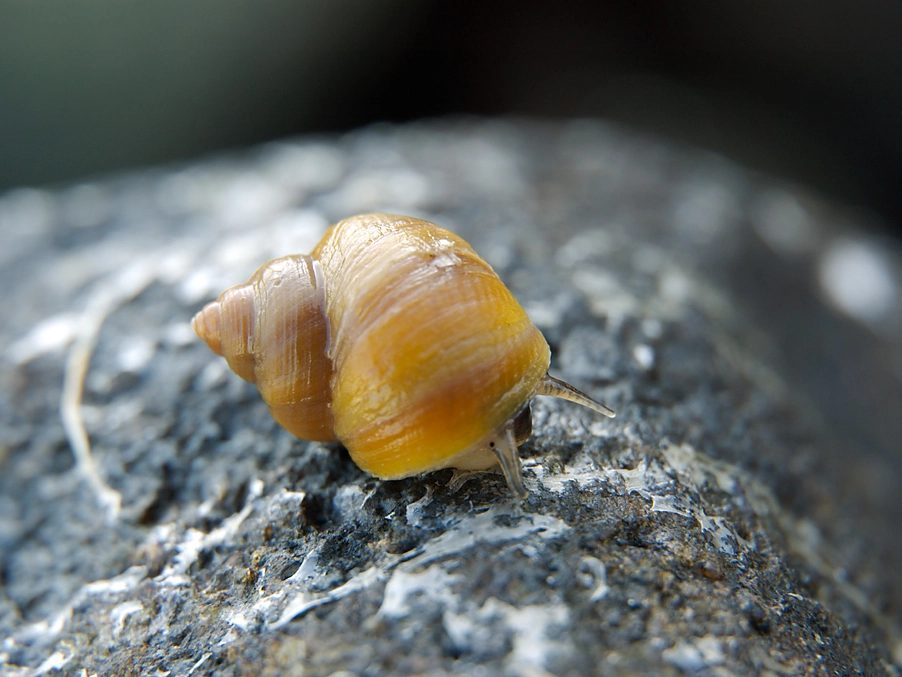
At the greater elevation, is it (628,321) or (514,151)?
(514,151)

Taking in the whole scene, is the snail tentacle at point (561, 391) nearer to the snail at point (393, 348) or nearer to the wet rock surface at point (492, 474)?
the snail at point (393, 348)

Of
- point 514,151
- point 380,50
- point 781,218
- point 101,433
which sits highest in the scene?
point 380,50

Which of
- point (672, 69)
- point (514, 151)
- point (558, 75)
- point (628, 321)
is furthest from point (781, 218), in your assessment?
point (558, 75)

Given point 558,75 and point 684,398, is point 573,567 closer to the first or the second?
point 684,398

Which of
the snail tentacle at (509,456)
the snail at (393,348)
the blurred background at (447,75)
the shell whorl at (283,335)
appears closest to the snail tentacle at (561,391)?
the snail at (393,348)

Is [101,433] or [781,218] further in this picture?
[781,218]

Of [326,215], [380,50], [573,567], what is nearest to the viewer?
[573,567]

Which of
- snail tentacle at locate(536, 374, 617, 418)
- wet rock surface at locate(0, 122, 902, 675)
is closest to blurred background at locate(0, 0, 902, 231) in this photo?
wet rock surface at locate(0, 122, 902, 675)
